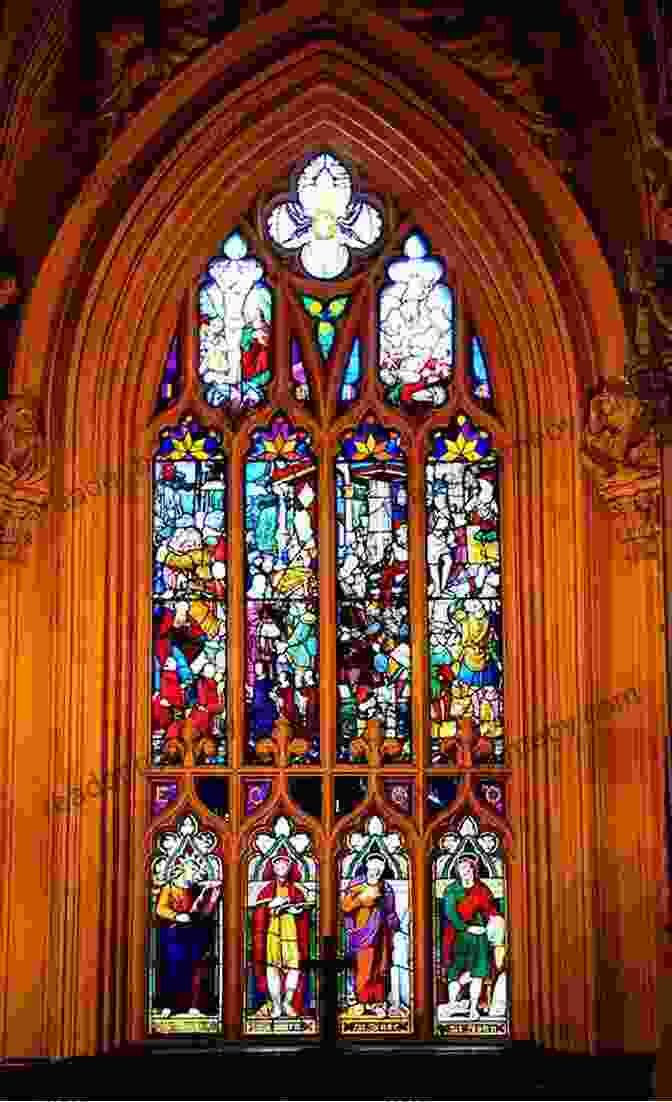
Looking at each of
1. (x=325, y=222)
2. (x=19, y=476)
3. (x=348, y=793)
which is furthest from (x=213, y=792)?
(x=325, y=222)

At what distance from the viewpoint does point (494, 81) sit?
14.2 meters

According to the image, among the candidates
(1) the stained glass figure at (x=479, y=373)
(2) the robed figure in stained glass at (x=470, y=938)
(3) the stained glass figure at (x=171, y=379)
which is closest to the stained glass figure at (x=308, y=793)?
(2) the robed figure in stained glass at (x=470, y=938)

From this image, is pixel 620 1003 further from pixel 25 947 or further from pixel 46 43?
pixel 46 43

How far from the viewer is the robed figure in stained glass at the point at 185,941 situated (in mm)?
13672

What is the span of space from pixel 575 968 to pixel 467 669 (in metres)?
1.85

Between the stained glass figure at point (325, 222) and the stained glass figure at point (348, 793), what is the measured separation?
311cm

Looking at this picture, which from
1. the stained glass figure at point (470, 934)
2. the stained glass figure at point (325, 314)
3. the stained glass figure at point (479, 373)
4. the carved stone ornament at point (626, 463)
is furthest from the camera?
the stained glass figure at point (325, 314)

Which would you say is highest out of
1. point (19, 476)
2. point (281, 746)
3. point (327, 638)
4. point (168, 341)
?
point (168, 341)

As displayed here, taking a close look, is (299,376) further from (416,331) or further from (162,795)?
(162,795)

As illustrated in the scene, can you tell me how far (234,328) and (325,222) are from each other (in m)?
0.86

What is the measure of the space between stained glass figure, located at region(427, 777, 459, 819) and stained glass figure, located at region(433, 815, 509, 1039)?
0.15 metres

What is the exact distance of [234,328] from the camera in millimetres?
14648

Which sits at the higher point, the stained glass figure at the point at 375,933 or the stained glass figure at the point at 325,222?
the stained glass figure at the point at 325,222

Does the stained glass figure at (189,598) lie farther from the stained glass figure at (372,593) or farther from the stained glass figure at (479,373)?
the stained glass figure at (479,373)
